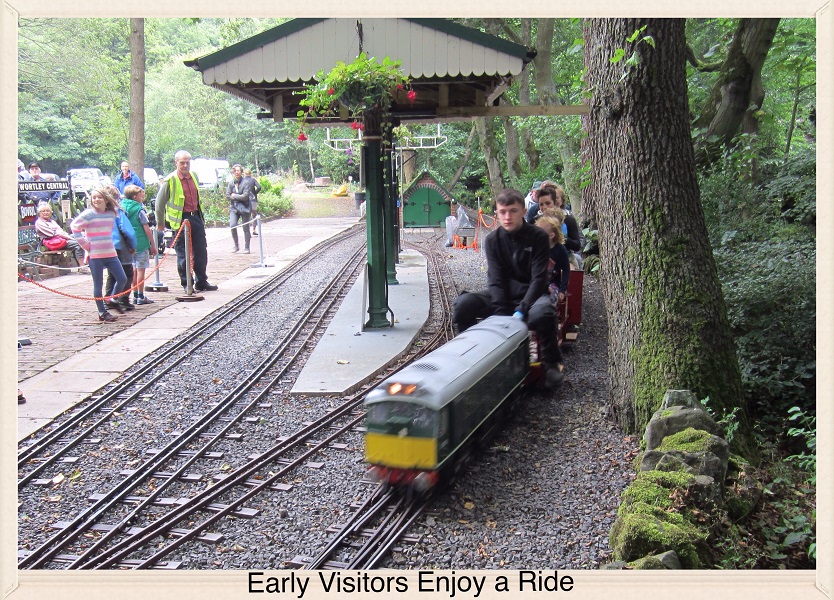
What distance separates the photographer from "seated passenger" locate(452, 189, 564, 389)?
605cm

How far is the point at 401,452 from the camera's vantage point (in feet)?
14.7

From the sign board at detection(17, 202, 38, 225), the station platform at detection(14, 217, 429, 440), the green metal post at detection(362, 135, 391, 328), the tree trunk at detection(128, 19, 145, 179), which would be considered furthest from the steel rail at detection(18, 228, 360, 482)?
the tree trunk at detection(128, 19, 145, 179)

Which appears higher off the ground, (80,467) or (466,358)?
(466,358)

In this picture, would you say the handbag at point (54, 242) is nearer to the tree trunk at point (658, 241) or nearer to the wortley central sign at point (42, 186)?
the wortley central sign at point (42, 186)

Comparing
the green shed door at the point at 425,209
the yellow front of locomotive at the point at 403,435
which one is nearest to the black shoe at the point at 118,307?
the yellow front of locomotive at the point at 403,435

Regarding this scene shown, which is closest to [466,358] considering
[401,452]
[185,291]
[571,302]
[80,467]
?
[401,452]

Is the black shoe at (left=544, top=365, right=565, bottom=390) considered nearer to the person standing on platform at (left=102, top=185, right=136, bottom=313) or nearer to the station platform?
the station platform

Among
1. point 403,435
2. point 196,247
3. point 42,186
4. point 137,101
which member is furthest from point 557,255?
point 137,101

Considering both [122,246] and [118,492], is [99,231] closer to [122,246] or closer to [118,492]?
[122,246]

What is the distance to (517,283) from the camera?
6.33m

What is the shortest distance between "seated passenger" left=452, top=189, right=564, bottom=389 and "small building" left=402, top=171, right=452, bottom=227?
19.0 metres
